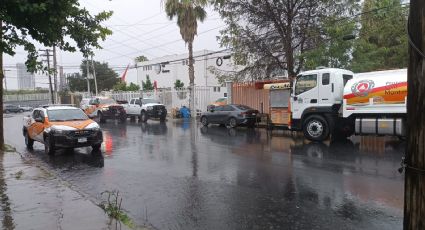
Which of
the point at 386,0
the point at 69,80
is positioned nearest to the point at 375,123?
the point at 386,0

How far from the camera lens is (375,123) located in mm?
13594

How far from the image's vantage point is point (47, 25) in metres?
5.59

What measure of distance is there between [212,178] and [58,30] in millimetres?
4624

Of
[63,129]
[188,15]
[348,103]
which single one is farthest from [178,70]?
[63,129]

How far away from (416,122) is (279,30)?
65.1 ft

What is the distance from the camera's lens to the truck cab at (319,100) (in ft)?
49.3

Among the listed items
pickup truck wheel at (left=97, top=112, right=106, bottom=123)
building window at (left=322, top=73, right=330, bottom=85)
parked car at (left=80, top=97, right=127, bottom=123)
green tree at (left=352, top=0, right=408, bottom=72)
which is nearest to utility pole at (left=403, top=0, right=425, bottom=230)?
building window at (left=322, top=73, right=330, bottom=85)

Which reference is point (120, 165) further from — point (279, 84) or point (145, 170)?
point (279, 84)

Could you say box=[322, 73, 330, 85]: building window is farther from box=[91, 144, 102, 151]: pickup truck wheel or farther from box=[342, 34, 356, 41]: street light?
box=[91, 144, 102, 151]: pickup truck wheel

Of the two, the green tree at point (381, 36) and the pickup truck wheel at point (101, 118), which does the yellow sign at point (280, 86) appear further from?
the pickup truck wheel at point (101, 118)

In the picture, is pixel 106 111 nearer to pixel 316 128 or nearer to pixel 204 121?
pixel 204 121

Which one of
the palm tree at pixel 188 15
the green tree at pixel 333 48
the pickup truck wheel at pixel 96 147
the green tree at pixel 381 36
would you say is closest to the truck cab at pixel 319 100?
the green tree at pixel 333 48

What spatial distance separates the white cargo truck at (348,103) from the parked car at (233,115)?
19.8 ft

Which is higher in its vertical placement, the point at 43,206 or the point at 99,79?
the point at 99,79
